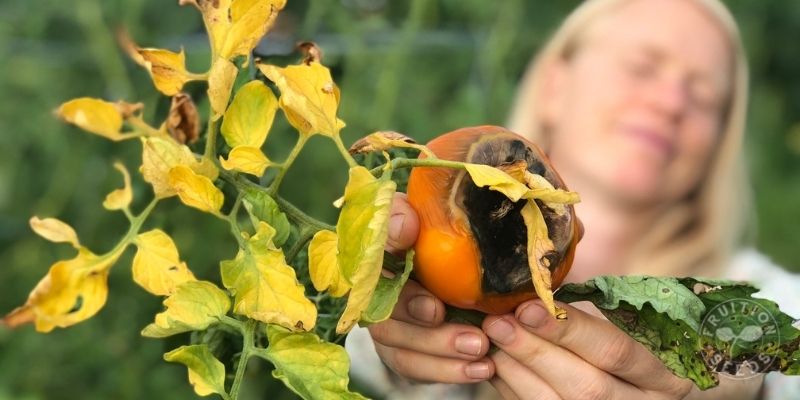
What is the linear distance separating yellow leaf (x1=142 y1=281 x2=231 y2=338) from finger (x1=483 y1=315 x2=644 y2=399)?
5.2 inches

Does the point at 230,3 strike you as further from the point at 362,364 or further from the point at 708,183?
the point at 708,183

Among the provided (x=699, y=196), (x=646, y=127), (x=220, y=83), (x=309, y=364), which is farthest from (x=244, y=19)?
(x=699, y=196)

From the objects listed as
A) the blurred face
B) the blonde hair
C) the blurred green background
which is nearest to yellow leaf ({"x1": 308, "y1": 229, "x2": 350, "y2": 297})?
the blurred green background

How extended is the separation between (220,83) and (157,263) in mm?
73

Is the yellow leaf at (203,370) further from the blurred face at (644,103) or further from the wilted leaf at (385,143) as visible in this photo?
the blurred face at (644,103)

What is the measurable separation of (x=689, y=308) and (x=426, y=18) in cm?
102

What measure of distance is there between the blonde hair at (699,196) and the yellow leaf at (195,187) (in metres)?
0.87

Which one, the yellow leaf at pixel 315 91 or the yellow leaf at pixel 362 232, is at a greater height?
the yellow leaf at pixel 315 91

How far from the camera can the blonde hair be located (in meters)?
1.19

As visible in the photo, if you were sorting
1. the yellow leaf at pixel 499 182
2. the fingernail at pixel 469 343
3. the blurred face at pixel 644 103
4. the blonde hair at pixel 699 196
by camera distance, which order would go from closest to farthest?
the yellow leaf at pixel 499 182 < the fingernail at pixel 469 343 < the blurred face at pixel 644 103 < the blonde hair at pixel 699 196

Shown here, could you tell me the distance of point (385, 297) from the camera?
1.20 ft

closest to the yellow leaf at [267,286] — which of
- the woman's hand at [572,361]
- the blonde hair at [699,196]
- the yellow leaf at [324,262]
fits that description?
the yellow leaf at [324,262]

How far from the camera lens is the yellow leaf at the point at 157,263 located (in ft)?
1.23

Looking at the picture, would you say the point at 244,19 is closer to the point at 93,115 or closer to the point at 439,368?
the point at 93,115
